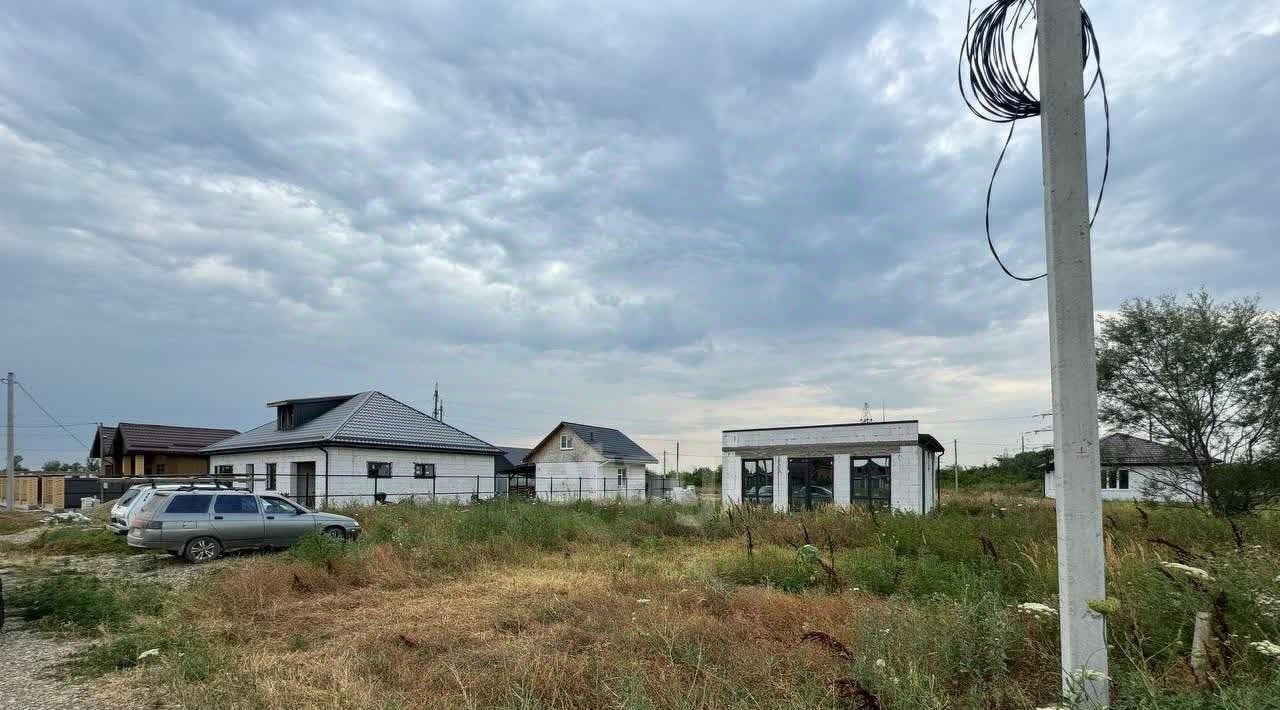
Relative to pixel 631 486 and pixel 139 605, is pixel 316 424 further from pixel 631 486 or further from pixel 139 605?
pixel 139 605

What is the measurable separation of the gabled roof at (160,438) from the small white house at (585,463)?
19.3 m

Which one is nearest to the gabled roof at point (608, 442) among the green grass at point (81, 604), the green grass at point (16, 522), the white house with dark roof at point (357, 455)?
the white house with dark roof at point (357, 455)

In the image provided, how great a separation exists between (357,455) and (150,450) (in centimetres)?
2067

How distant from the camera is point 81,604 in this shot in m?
9.32

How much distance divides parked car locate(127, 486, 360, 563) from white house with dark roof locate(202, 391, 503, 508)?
1118 centimetres

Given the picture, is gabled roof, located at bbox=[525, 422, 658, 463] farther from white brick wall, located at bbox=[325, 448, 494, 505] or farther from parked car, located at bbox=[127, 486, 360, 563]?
parked car, located at bbox=[127, 486, 360, 563]

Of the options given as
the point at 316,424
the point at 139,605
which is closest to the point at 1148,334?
the point at 139,605

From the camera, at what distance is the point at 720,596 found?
324 inches

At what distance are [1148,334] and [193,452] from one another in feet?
159

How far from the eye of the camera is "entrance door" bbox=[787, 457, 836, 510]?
27.9 metres

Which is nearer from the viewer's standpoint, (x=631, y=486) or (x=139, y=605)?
(x=139, y=605)

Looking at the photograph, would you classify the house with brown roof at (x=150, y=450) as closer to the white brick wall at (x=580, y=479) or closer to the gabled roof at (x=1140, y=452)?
the white brick wall at (x=580, y=479)

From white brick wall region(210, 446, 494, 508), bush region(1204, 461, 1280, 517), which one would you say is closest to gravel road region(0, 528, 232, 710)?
white brick wall region(210, 446, 494, 508)

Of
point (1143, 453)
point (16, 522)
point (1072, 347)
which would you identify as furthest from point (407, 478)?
point (1072, 347)
